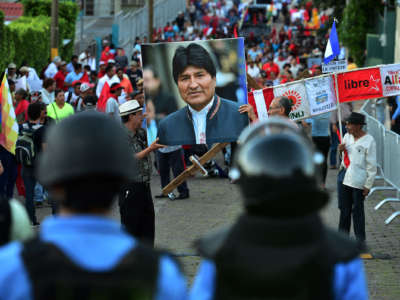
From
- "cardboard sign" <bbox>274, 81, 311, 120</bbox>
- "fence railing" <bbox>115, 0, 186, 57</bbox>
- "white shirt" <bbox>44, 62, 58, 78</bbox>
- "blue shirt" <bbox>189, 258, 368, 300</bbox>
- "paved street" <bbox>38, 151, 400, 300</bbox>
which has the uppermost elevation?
"fence railing" <bbox>115, 0, 186, 57</bbox>

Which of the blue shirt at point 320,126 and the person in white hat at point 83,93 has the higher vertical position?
the person in white hat at point 83,93

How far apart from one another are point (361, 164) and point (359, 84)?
137 centimetres

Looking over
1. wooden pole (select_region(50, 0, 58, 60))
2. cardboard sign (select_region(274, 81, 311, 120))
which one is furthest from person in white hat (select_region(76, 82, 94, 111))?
cardboard sign (select_region(274, 81, 311, 120))

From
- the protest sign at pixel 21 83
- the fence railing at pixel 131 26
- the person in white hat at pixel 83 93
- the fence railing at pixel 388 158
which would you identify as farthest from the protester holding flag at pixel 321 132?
the fence railing at pixel 131 26

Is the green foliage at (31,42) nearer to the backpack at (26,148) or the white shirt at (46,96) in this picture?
the white shirt at (46,96)

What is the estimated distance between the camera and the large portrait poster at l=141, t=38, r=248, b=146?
932 cm

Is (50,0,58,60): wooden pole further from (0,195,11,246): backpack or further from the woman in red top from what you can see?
(0,195,11,246): backpack

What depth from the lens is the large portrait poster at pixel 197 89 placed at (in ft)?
30.6

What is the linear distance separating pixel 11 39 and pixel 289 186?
2124cm

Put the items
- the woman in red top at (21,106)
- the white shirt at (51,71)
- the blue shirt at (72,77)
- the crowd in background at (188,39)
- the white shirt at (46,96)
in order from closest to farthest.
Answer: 1. the woman in red top at (21,106)
2. the crowd in background at (188,39)
3. the white shirt at (46,96)
4. the blue shirt at (72,77)
5. the white shirt at (51,71)

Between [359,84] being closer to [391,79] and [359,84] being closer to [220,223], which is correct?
[391,79]

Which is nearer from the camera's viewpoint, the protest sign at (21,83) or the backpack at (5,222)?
the backpack at (5,222)

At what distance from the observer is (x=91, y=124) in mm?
2693

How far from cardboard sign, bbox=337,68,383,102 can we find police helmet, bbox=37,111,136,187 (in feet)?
27.5
